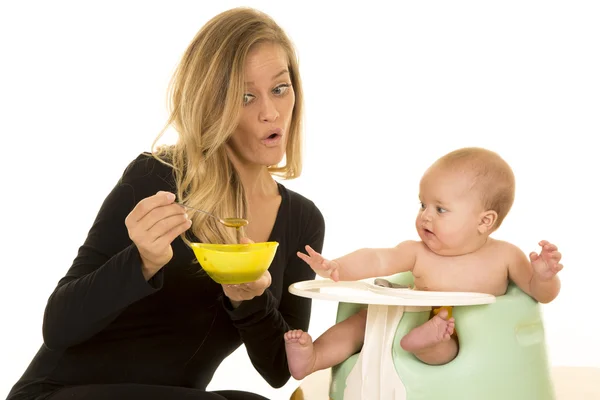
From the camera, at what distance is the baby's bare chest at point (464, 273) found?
198cm

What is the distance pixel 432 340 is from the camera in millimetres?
1762

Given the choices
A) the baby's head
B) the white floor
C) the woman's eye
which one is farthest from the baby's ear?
the woman's eye

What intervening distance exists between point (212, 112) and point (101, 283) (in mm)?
538

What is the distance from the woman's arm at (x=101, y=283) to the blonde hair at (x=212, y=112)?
140mm

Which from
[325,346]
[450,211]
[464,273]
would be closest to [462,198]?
[450,211]

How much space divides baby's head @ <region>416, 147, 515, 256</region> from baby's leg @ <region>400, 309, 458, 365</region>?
248 mm

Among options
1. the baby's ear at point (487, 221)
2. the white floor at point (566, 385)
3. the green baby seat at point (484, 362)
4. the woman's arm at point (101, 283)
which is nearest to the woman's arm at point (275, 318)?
the white floor at point (566, 385)

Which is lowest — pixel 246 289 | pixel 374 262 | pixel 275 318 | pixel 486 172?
pixel 275 318

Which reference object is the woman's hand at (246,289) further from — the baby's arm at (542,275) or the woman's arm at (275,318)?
Result: the baby's arm at (542,275)

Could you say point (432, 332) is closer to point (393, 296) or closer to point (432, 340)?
point (432, 340)

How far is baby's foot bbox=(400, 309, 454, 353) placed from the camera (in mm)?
1756

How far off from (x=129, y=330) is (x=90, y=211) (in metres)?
2.20

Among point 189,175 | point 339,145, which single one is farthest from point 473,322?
point 339,145

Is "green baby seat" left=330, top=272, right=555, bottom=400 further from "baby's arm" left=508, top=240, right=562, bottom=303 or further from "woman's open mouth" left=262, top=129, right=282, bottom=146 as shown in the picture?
"woman's open mouth" left=262, top=129, right=282, bottom=146
